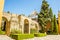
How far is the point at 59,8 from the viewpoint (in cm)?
2866

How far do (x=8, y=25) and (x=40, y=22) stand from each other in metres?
13.0

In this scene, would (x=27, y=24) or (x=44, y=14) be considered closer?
(x=27, y=24)

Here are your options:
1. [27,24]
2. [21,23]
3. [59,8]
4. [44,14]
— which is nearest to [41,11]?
[44,14]

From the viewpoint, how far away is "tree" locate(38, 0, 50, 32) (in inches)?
1070

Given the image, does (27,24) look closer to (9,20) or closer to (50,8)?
(9,20)

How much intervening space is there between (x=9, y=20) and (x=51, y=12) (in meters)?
16.9

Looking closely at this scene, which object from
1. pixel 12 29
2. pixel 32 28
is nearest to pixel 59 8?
pixel 32 28

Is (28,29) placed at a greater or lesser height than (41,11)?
lesser

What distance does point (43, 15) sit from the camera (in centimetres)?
2833

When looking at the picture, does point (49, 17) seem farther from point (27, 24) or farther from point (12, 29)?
point (12, 29)

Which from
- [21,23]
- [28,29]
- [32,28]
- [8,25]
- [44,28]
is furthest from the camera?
[44,28]

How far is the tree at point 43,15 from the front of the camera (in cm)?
2718

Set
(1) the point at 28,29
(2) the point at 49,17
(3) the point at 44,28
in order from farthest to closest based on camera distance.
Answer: (2) the point at 49,17 → (3) the point at 44,28 → (1) the point at 28,29

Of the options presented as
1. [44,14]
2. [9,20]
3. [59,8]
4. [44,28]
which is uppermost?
[59,8]
